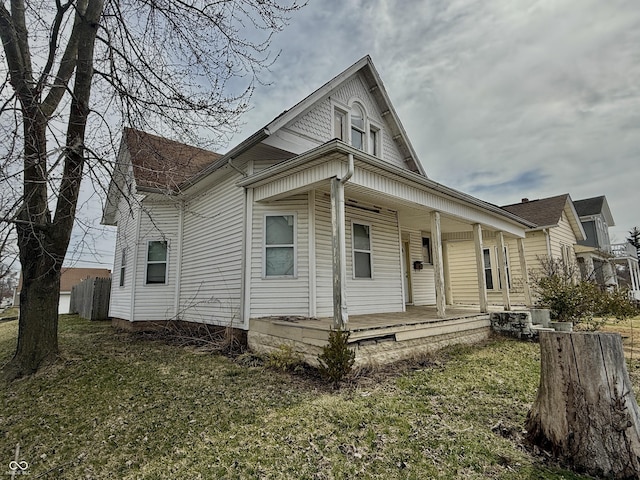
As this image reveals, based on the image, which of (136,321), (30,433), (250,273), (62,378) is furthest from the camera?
(136,321)

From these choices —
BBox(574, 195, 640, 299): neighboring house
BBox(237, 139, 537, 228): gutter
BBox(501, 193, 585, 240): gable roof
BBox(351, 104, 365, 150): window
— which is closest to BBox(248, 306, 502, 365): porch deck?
BBox(237, 139, 537, 228): gutter

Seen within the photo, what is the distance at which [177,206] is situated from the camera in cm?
1012

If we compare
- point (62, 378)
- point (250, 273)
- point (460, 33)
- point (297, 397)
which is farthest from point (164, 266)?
point (460, 33)

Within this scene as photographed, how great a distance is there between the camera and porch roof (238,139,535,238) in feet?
17.7

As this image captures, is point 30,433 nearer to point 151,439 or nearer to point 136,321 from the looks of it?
point 151,439

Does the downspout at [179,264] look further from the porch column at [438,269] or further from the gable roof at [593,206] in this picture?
the gable roof at [593,206]

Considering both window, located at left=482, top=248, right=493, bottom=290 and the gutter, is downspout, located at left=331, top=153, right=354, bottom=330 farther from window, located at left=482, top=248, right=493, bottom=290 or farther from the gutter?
window, located at left=482, top=248, right=493, bottom=290

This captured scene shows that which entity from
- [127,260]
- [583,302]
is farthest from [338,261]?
[127,260]

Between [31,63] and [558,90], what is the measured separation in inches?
517

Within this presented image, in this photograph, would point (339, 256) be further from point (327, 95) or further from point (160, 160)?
point (327, 95)

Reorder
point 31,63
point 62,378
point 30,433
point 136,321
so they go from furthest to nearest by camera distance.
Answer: point 136,321 → point 31,63 → point 62,378 → point 30,433

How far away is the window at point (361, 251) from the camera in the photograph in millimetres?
8070

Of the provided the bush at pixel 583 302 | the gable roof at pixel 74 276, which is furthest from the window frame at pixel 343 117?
the gable roof at pixel 74 276

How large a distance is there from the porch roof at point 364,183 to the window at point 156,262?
4.37m
